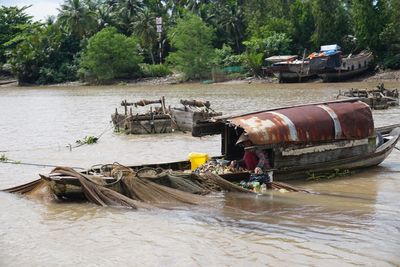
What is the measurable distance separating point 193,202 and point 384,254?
11.8ft

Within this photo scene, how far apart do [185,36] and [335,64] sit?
17.1 meters

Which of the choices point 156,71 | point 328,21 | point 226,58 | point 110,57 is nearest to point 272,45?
point 226,58

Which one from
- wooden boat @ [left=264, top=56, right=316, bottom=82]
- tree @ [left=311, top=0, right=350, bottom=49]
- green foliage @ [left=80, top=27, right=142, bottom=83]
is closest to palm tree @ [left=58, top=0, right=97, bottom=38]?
green foliage @ [left=80, top=27, right=142, bottom=83]

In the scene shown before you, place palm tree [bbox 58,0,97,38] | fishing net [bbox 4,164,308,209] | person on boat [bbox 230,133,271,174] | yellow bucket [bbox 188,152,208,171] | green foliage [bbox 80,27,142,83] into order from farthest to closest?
1. palm tree [bbox 58,0,97,38]
2. green foliage [bbox 80,27,142,83]
3. yellow bucket [bbox 188,152,208,171]
4. person on boat [bbox 230,133,271,174]
5. fishing net [bbox 4,164,308,209]

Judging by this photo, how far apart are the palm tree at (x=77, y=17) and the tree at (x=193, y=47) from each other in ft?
42.0

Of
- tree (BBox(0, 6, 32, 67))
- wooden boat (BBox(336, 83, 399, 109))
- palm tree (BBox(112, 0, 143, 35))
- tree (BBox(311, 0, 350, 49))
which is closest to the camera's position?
wooden boat (BBox(336, 83, 399, 109))

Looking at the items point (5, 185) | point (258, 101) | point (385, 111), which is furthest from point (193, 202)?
point (258, 101)

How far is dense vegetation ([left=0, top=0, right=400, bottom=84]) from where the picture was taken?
2045 inches

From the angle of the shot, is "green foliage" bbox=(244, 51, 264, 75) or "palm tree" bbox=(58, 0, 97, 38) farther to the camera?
"palm tree" bbox=(58, 0, 97, 38)

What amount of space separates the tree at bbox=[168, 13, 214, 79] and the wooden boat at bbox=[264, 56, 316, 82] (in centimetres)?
937

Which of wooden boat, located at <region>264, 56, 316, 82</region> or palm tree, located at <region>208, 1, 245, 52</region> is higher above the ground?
palm tree, located at <region>208, 1, 245, 52</region>

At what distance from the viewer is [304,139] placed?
11.6 m

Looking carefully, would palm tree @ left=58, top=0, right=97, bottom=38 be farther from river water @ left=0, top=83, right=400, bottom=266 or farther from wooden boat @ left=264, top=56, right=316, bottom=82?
river water @ left=0, top=83, right=400, bottom=266

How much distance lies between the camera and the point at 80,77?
64938mm
